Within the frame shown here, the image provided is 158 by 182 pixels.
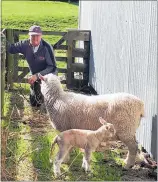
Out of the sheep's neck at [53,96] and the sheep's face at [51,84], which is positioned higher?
the sheep's face at [51,84]

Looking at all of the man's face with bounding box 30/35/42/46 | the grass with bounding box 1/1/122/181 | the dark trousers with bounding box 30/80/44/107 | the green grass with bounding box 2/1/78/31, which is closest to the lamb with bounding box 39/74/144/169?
the grass with bounding box 1/1/122/181

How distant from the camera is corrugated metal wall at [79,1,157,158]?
7004 millimetres

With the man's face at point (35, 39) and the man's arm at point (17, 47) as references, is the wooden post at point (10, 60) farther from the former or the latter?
the man's face at point (35, 39)

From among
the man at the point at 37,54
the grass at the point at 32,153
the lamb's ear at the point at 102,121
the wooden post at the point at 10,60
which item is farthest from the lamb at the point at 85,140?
the wooden post at the point at 10,60

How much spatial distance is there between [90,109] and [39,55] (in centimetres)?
255

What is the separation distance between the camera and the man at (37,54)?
9.00 metres

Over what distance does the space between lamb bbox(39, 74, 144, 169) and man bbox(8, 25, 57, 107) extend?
149 cm

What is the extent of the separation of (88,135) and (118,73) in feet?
9.25

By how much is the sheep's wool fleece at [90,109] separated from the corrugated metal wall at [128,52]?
0.32 metres

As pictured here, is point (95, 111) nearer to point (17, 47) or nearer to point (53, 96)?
point (53, 96)

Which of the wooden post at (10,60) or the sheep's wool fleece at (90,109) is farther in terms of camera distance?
the wooden post at (10,60)

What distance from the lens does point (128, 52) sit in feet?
27.7

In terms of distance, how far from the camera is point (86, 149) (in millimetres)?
6457

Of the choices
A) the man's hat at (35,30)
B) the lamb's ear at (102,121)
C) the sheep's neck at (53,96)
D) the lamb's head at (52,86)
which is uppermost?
the man's hat at (35,30)
